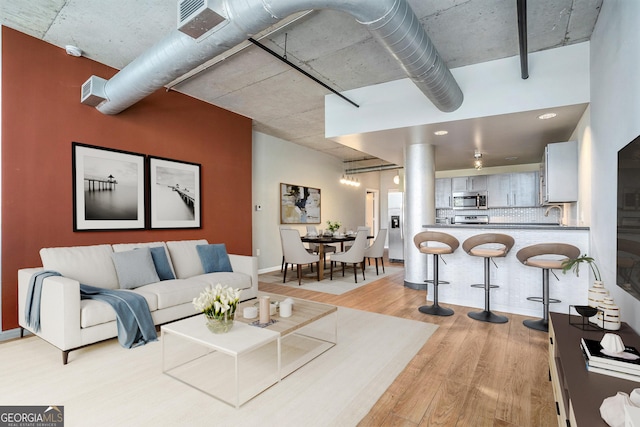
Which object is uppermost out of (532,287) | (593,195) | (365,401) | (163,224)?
(593,195)

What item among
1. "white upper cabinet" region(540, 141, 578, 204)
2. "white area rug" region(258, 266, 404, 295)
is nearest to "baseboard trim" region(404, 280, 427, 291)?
"white area rug" region(258, 266, 404, 295)

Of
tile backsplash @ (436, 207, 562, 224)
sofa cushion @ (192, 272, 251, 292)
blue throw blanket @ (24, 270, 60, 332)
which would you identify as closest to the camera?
blue throw blanket @ (24, 270, 60, 332)

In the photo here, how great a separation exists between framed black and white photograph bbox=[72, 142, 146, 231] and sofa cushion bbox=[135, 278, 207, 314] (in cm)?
112

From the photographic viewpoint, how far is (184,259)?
420cm

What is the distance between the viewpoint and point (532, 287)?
394 cm

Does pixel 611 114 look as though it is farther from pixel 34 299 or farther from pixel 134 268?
pixel 34 299

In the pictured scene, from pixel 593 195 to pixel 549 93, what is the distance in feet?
3.93

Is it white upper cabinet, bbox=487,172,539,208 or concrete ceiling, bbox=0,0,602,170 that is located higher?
concrete ceiling, bbox=0,0,602,170

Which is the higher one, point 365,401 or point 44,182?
point 44,182

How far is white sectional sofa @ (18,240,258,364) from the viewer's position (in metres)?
2.67

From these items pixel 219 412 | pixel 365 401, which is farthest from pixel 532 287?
pixel 219 412

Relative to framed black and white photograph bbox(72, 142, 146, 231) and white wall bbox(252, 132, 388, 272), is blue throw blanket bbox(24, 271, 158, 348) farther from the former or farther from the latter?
white wall bbox(252, 132, 388, 272)

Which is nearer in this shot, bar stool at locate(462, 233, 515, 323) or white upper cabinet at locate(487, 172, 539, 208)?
bar stool at locate(462, 233, 515, 323)

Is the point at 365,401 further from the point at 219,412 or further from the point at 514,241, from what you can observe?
the point at 514,241
